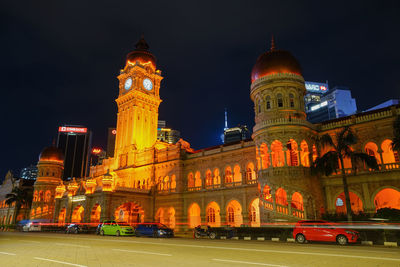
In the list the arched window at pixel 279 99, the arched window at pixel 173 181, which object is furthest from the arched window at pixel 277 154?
the arched window at pixel 173 181

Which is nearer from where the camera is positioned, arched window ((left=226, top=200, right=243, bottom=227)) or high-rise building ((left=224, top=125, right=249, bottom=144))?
arched window ((left=226, top=200, right=243, bottom=227))

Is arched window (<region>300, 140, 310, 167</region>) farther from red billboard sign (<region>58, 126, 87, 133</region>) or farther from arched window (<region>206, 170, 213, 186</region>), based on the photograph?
red billboard sign (<region>58, 126, 87, 133</region>)

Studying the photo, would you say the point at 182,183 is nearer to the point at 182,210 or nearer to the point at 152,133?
the point at 182,210

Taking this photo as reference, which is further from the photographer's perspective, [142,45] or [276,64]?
[142,45]

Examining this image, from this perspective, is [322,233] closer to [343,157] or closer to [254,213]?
[343,157]

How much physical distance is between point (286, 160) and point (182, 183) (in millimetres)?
17646

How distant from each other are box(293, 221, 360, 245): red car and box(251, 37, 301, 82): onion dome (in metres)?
18.0

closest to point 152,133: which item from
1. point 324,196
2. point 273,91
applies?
point 273,91

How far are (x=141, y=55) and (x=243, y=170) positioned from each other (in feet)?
108

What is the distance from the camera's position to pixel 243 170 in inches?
1389

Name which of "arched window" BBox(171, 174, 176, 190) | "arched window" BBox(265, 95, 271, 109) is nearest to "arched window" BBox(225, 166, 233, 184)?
"arched window" BBox(171, 174, 176, 190)

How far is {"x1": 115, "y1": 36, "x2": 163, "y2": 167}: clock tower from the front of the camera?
5084cm

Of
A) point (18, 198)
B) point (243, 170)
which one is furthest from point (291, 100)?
point (18, 198)

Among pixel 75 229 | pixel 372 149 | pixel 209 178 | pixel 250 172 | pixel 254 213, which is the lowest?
pixel 75 229
